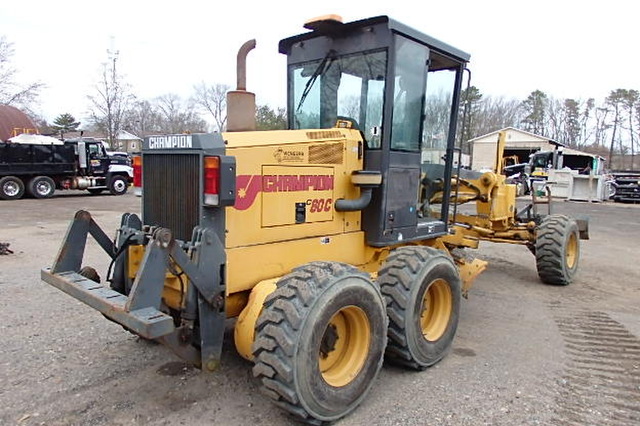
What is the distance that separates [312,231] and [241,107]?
45.2 inches

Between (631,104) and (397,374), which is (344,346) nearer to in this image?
(397,374)

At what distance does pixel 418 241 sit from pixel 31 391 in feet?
11.5

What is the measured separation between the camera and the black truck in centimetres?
1905

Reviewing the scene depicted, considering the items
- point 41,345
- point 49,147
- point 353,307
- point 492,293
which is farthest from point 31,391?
point 49,147

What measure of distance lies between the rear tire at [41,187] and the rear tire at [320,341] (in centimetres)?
1980

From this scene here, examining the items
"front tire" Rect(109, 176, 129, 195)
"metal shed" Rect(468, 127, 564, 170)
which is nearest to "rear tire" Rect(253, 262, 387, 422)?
"front tire" Rect(109, 176, 129, 195)


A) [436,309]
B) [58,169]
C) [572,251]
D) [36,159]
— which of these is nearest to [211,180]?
[436,309]

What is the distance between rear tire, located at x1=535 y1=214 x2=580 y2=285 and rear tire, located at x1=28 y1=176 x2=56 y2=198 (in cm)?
1891

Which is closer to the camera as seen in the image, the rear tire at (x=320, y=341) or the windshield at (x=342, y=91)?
the rear tire at (x=320, y=341)

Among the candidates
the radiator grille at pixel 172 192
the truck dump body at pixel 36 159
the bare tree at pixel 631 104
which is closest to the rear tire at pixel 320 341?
the radiator grille at pixel 172 192

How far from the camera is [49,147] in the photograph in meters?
19.9

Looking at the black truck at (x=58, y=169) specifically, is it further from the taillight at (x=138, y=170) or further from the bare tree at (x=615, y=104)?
the bare tree at (x=615, y=104)

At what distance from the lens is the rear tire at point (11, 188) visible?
1880 cm

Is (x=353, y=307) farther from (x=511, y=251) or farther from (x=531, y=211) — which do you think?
(x=511, y=251)
